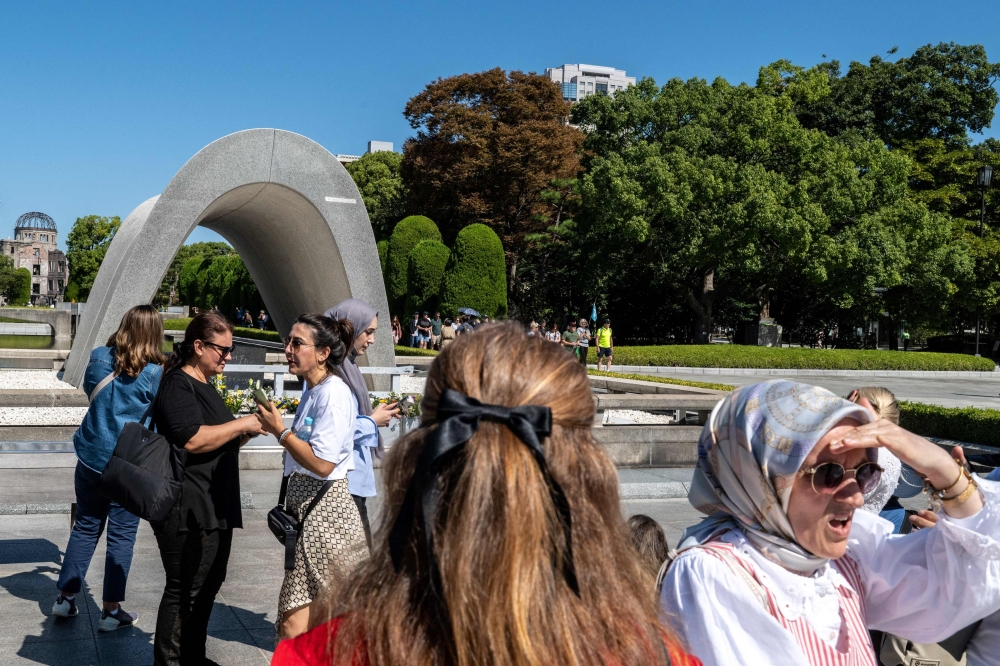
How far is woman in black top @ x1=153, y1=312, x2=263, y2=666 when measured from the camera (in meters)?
3.77

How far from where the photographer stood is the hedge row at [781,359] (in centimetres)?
2833

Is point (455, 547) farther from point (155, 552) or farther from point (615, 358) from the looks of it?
point (615, 358)

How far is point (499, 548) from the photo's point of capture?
120cm

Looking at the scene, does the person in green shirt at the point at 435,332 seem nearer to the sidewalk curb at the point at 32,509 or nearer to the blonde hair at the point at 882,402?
the sidewalk curb at the point at 32,509

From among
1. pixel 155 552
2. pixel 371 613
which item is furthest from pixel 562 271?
pixel 371 613

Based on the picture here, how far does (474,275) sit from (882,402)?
95.0 feet

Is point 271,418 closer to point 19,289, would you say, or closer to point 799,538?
point 799,538

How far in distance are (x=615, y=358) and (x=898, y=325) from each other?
41.4ft

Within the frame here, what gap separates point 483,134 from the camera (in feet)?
129

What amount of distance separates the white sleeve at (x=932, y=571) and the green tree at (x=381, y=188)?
1743 inches

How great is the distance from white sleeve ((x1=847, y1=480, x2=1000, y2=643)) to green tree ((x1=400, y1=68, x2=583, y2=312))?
121ft

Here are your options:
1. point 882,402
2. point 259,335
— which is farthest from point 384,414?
point 259,335

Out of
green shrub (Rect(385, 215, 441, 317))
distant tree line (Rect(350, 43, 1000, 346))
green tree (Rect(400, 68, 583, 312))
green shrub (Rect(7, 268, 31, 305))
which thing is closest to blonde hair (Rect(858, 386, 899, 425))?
distant tree line (Rect(350, 43, 1000, 346))

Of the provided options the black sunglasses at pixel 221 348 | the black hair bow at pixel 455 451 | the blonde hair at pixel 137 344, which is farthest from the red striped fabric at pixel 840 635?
the blonde hair at pixel 137 344
